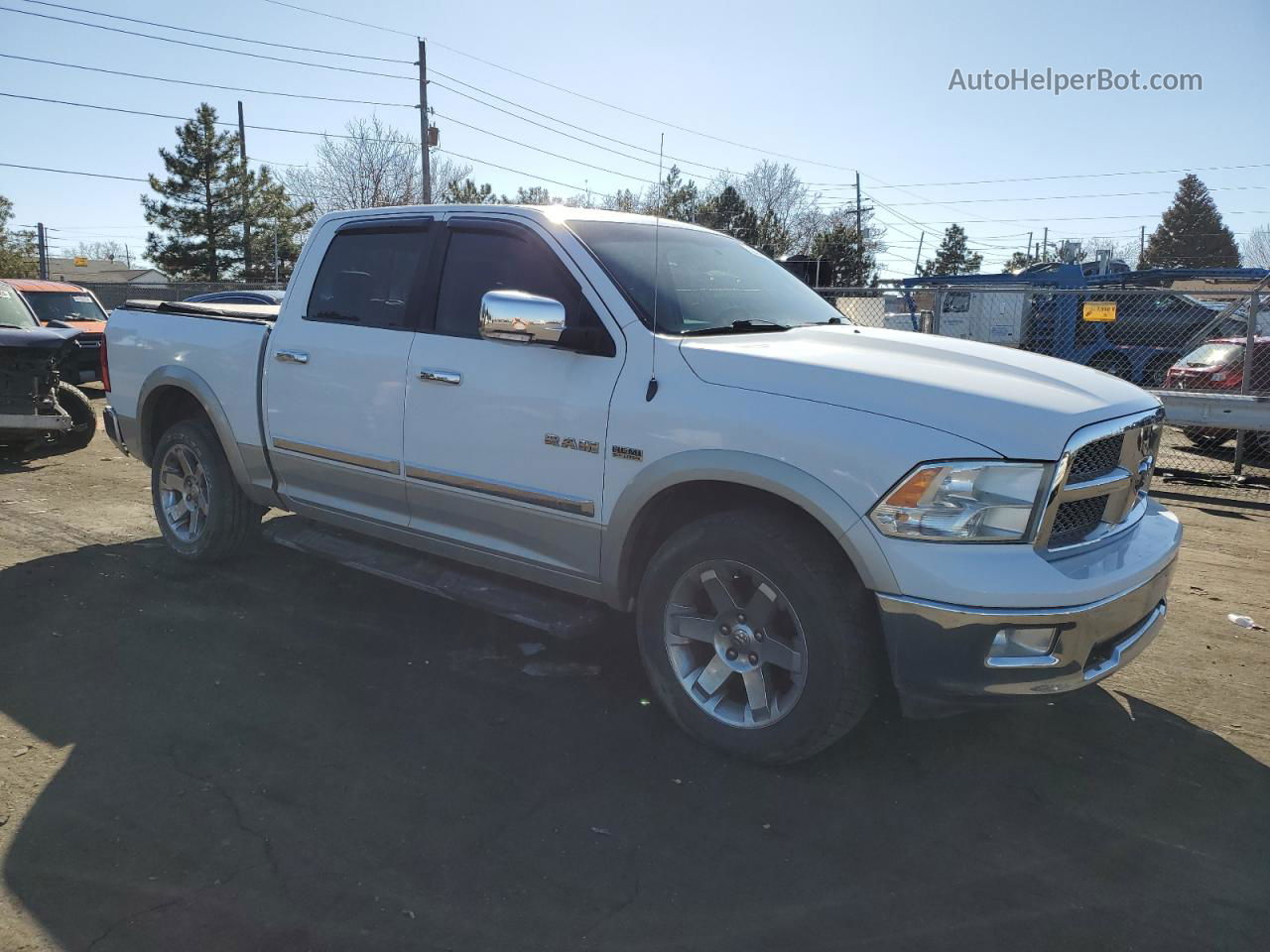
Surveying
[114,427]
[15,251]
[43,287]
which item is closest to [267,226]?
[15,251]

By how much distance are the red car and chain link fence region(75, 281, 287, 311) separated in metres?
18.9

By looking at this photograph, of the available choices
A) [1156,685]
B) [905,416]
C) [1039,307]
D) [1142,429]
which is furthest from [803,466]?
[1039,307]

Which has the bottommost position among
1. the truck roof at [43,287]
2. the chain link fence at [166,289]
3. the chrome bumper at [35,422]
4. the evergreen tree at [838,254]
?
the chrome bumper at [35,422]

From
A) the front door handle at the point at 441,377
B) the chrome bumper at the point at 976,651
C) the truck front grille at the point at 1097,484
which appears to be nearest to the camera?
the chrome bumper at the point at 976,651

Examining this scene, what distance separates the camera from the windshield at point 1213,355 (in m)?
11.4

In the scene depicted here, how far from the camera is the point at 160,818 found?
2941 mm

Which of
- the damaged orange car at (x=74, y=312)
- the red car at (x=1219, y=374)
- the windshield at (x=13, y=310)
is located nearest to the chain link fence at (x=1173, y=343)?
the red car at (x=1219, y=374)

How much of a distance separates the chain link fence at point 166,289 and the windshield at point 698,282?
19.8 metres

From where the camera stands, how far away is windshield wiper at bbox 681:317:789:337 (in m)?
3.65

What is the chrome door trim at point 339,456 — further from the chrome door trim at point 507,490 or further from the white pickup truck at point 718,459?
the chrome door trim at point 507,490

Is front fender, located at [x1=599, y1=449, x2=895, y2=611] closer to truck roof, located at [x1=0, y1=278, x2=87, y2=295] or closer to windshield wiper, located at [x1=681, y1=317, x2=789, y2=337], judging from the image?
windshield wiper, located at [x1=681, y1=317, x2=789, y2=337]

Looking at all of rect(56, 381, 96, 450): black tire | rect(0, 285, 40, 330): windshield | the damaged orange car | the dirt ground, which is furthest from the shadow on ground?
the damaged orange car

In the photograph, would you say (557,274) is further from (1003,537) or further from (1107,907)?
(1107,907)

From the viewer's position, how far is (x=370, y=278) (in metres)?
4.58
